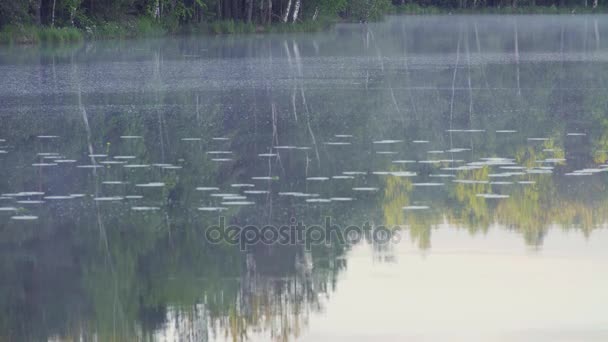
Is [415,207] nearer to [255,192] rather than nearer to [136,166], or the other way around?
[255,192]

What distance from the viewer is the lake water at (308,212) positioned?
331 inches

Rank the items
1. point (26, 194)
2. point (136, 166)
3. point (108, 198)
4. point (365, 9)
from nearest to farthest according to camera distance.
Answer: point (108, 198), point (26, 194), point (136, 166), point (365, 9)

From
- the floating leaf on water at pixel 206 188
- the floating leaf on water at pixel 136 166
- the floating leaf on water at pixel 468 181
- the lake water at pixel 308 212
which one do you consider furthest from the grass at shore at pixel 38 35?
the floating leaf on water at pixel 468 181

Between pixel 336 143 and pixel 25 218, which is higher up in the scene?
pixel 336 143

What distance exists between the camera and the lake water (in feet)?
27.6

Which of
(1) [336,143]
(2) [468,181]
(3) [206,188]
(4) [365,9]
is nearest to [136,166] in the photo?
(3) [206,188]

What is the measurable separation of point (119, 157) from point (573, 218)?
6.22 m

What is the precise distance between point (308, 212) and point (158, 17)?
53.2 metres

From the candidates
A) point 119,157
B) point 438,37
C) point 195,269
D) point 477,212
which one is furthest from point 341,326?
point 438,37

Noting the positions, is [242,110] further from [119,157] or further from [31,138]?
[119,157]

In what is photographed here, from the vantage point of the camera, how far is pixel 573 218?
11695 mm

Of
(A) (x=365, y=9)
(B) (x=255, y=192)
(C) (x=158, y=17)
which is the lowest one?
(B) (x=255, y=192)
